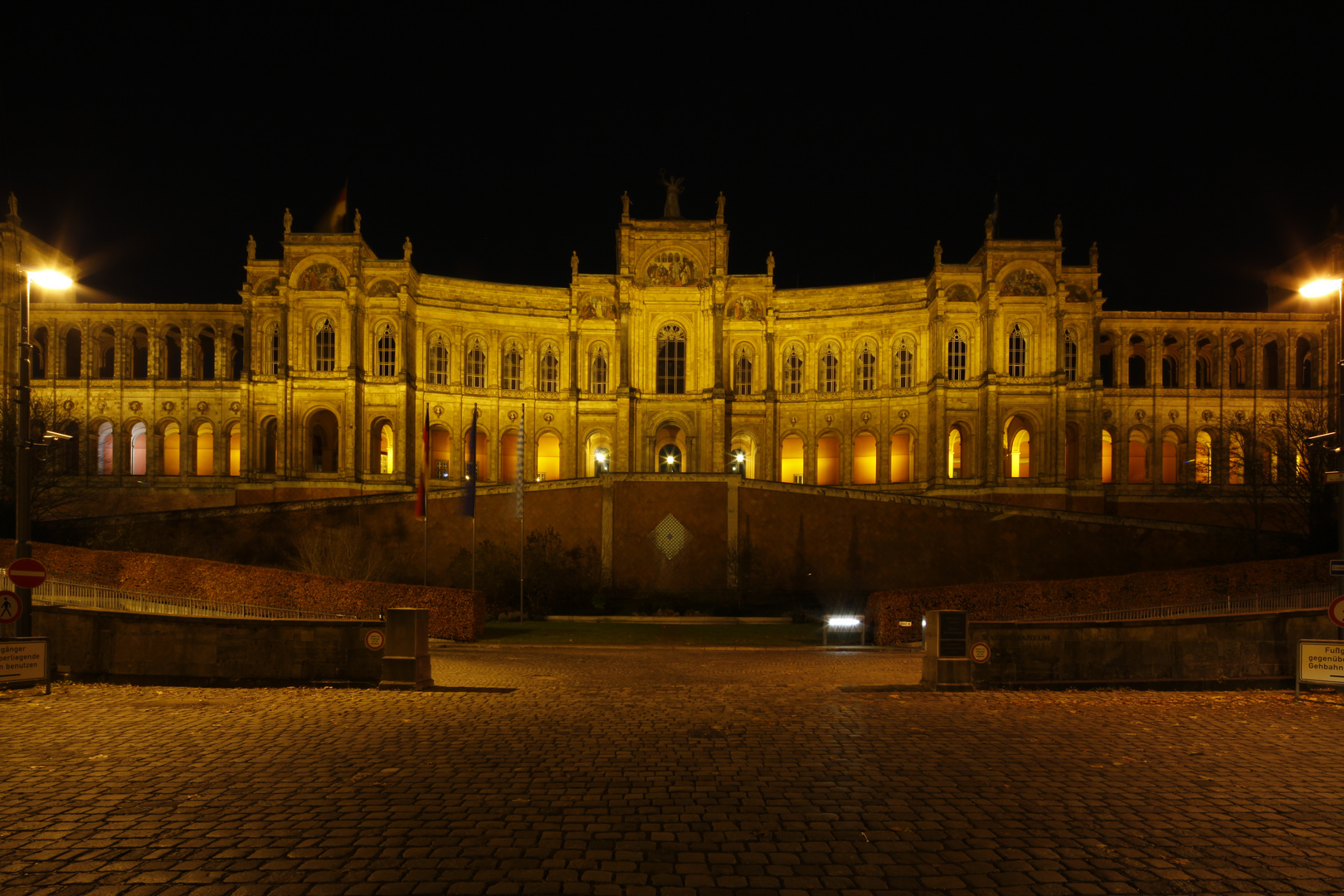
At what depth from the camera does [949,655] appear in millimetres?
13508

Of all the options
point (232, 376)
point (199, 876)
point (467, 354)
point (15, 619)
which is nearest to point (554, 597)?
point (15, 619)

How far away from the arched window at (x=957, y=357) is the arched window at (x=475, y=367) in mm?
30166

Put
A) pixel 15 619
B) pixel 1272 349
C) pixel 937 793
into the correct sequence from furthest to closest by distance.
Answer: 1. pixel 1272 349
2. pixel 15 619
3. pixel 937 793

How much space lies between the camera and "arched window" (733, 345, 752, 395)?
5344cm

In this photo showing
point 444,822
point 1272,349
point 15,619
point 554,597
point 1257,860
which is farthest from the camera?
point 1272,349

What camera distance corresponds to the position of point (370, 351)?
163ft

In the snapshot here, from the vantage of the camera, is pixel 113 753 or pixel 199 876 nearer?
pixel 199 876

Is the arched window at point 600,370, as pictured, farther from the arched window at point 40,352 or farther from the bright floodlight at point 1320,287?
the bright floodlight at point 1320,287

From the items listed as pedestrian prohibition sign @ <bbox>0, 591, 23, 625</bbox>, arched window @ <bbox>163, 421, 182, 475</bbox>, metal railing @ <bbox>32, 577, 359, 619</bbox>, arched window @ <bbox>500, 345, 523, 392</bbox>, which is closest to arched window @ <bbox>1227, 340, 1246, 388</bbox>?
arched window @ <bbox>500, 345, 523, 392</bbox>

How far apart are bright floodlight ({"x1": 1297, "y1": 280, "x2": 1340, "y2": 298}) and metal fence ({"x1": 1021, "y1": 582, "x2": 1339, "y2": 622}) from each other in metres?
10.1

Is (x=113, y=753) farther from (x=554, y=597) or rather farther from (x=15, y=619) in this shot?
(x=554, y=597)

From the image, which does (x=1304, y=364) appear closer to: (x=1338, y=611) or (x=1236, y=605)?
(x=1236, y=605)

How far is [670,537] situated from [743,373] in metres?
19.2

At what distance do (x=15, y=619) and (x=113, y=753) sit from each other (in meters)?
6.62
